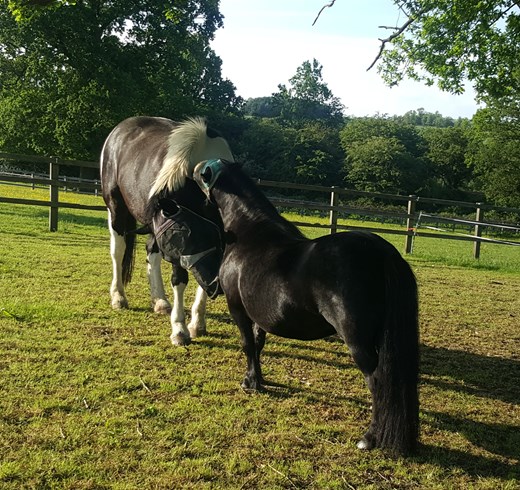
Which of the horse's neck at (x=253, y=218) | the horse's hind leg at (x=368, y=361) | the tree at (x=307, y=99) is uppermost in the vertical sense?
the tree at (x=307, y=99)

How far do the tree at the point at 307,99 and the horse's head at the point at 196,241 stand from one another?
80.9 m

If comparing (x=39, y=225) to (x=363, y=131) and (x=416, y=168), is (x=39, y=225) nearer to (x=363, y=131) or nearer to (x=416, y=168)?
(x=416, y=168)

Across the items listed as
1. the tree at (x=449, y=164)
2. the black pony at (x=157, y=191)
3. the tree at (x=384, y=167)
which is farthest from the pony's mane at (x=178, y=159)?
the tree at (x=449, y=164)

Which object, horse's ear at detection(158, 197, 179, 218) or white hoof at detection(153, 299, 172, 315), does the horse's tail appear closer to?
horse's ear at detection(158, 197, 179, 218)

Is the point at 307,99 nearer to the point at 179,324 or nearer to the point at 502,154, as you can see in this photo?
the point at 502,154

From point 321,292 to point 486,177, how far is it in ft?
139

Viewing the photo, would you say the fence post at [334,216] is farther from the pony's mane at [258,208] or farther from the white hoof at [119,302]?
the pony's mane at [258,208]

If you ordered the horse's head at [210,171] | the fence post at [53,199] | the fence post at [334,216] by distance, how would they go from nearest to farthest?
the horse's head at [210,171]
the fence post at [53,199]
the fence post at [334,216]

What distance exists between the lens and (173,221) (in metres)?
4.11

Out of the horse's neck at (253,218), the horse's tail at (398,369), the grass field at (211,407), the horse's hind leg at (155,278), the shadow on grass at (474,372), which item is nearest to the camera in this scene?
the grass field at (211,407)

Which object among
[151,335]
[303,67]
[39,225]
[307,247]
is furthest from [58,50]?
[303,67]

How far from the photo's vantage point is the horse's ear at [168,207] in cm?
411

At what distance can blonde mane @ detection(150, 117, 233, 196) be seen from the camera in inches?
175

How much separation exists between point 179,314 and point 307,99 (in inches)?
3488
